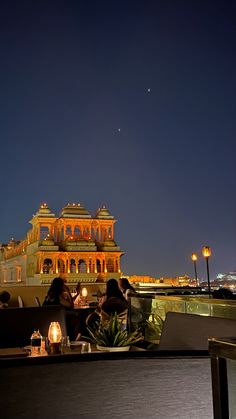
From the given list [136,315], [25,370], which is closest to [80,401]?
[25,370]

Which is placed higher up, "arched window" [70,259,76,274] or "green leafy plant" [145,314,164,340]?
"arched window" [70,259,76,274]

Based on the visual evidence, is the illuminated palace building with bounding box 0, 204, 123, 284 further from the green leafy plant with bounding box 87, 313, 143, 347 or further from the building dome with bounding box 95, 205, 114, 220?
the green leafy plant with bounding box 87, 313, 143, 347

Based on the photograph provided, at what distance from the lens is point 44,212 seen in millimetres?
55625

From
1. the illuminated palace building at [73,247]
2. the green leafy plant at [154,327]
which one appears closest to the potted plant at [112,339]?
the green leafy plant at [154,327]

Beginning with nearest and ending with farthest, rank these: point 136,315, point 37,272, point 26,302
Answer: point 136,315 < point 26,302 < point 37,272

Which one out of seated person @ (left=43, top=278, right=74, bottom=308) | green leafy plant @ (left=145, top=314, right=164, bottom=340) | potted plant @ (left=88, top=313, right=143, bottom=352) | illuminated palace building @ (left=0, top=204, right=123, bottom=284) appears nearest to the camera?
potted plant @ (left=88, top=313, right=143, bottom=352)

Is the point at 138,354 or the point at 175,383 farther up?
the point at 138,354

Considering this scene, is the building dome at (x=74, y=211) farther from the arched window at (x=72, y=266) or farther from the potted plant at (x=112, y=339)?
the potted plant at (x=112, y=339)

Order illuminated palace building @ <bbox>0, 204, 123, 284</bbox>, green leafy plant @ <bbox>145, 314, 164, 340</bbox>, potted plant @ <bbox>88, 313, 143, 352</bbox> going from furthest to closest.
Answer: illuminated palace building @ <bbox>0, 204, 123, 284</bbox> → green leafy plant @ <bbox>145, 314, 164, 340</bbox> → potted plant @ <bbox>88, 313, 143, 352</bbox>

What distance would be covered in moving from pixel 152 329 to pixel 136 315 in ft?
2.85

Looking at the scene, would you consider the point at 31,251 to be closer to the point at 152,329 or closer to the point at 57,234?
the point at 57,234

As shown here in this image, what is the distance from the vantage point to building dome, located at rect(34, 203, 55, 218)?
182 feet

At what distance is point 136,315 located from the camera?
5.98 m

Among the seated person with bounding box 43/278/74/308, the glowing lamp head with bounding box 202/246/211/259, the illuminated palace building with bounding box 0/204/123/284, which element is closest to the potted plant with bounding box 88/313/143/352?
the seated person with bounding box 43/278/74/308
